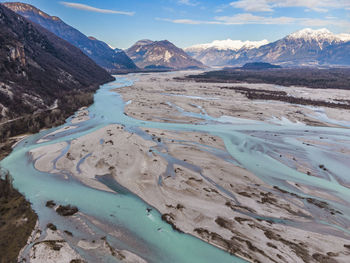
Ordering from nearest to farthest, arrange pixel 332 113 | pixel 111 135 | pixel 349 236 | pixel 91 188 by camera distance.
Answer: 1. pixel 349 236
2. pixel 91 188
3. pixel 111 135
4. pixel 332 113

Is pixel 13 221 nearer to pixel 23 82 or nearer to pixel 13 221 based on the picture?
pixel 13 221

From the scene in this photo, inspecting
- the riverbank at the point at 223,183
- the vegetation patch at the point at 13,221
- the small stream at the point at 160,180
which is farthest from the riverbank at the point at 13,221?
the riverbank at the point at 223,183

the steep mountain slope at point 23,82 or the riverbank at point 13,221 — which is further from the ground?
the steep mountain slope at point 23,82

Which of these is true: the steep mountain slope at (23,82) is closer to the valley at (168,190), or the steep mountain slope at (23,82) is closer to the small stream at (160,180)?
the valley at (168,190)

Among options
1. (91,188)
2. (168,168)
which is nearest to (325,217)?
(168,168)

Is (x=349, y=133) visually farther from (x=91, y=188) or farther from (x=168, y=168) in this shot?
(x=91, y=188)

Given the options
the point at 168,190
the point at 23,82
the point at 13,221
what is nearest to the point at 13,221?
the point at 13,221

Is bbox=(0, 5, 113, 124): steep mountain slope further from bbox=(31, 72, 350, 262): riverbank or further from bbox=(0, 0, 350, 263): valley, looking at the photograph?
bbox=(31, 72, 350, 262): riverbank

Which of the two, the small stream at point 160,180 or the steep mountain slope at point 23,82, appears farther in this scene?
the steep mountain slope at point 23,82
